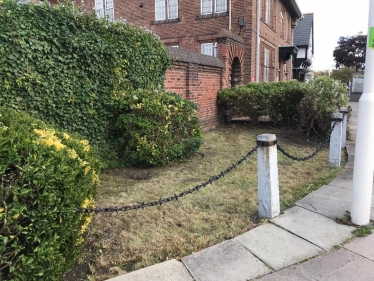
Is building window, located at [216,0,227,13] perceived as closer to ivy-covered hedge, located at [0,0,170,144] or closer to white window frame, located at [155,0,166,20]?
white window frame, located at [155,0,166,20]

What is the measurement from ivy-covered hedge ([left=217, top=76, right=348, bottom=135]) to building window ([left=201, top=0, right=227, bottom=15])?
18.7 ft

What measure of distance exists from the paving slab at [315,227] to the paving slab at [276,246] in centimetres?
11

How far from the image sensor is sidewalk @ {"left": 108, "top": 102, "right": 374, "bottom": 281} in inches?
94.3

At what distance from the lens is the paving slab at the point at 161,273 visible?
2.37m

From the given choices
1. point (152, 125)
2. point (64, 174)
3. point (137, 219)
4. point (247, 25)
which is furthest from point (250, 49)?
point (64, 174)

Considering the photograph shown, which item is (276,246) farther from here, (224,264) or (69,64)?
(69,64)

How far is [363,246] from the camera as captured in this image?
277cm

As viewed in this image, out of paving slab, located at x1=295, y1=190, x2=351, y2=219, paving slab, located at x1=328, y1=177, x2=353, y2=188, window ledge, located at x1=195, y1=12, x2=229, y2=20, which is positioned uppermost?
window ledge, located at x1=195, y1=12, x2=229, y2=20

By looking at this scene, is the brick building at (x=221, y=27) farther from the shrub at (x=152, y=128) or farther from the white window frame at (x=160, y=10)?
the shrub at (x=152, y=128)

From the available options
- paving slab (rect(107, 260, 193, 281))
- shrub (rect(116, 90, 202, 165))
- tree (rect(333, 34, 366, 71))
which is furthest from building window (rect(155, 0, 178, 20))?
tree (rect(333, 34, 366, 71))

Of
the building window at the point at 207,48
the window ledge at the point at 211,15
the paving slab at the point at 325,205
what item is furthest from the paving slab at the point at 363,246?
the window ledge at the point at 211,15

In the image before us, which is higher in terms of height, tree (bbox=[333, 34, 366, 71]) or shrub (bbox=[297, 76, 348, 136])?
tree (bbox=[333, 34, 366, 71])

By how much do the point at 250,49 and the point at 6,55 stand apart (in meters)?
11.0

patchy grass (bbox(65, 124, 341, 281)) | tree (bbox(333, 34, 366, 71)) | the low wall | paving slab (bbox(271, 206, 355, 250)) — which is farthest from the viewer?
tree (bbox(333, 34, 366, 71))
